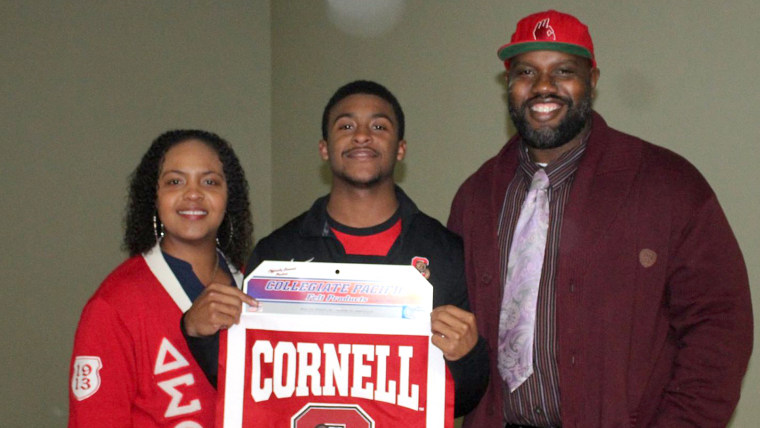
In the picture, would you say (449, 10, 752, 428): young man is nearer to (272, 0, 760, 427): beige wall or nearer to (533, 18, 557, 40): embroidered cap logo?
(533, 18, 557, 40): embroidered cap logo

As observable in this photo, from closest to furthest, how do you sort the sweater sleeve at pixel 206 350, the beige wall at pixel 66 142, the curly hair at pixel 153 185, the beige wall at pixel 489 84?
the sweater sleeve at pixel 206 350
the curly hair at pixel 153 185
the beige wall at pixel 489 84
the beige wall at pixel 66 142

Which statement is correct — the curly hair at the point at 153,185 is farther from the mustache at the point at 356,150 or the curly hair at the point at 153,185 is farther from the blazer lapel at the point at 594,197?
the blazer lapel at the point at 594,197

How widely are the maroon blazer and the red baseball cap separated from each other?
1.02ft

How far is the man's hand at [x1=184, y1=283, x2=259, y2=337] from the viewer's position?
1.67 m

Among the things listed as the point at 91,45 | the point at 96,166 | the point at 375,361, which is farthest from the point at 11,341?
the point at 375,361

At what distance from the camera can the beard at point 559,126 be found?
6.09 ft

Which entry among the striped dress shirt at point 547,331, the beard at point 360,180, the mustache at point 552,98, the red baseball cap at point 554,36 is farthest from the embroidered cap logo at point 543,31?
the beard at point 360,180

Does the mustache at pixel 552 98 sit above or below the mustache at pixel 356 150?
above

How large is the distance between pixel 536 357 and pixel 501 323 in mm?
135

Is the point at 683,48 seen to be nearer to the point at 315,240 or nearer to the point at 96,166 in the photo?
the point at 315,240

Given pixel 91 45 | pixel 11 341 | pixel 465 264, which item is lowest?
pixel 11 341

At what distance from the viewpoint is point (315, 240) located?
6.39ft

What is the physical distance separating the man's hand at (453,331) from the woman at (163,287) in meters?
0.50

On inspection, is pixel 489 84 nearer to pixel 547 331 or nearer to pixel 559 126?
pixel 559 126
